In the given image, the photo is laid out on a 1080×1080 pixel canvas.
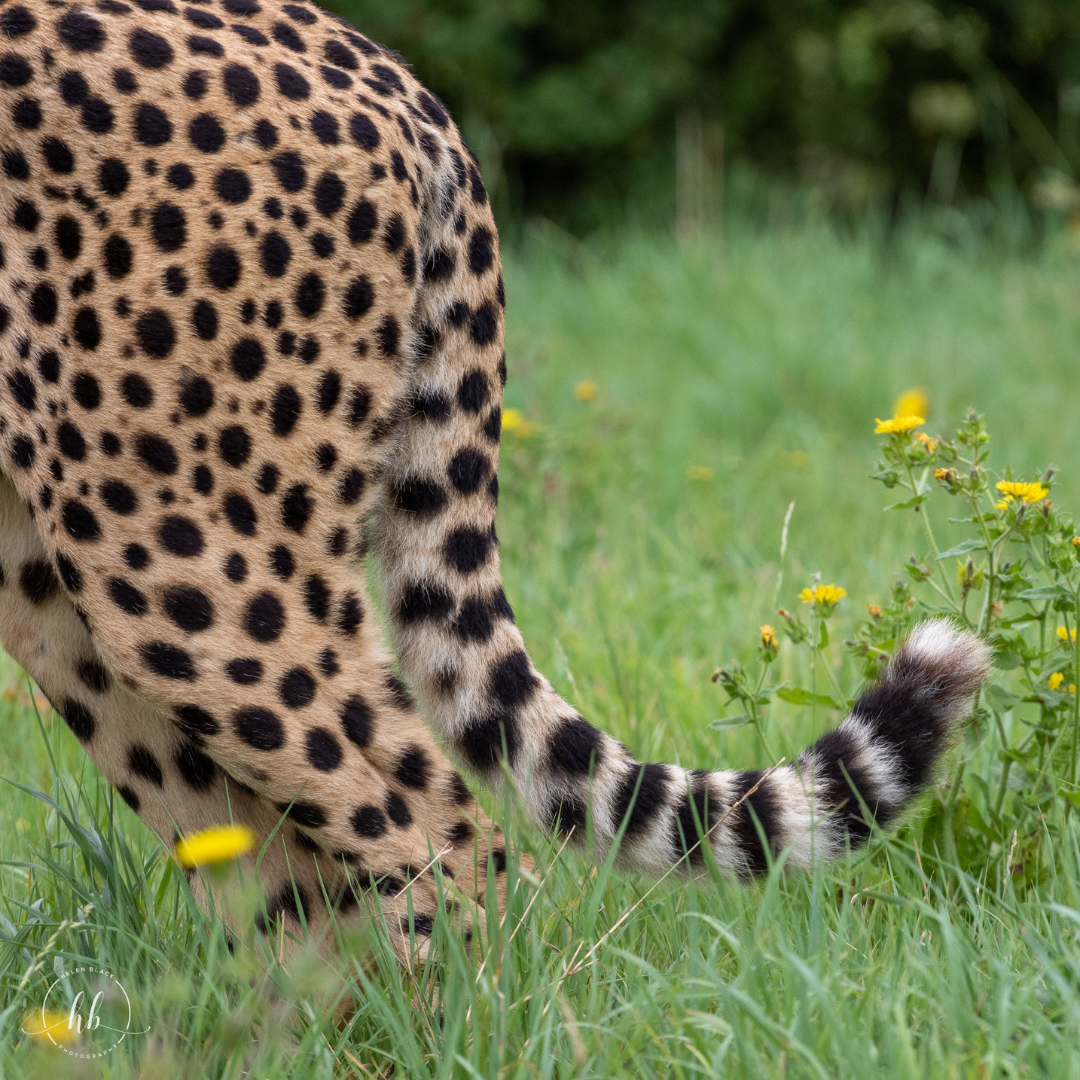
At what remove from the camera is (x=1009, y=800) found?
244 centimetres

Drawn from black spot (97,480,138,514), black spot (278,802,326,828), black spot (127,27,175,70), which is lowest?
black spot (278,802,326,828)

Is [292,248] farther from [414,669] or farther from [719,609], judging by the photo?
[719,609]

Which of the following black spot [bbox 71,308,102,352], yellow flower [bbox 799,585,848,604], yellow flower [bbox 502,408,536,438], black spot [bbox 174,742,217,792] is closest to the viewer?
black spot [bbox 71,308,102,352]

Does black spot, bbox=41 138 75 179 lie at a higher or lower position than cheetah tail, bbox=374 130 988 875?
higher

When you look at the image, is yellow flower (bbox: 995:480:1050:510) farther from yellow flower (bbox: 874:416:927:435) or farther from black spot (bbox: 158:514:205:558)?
black spot (bbox: 158:514:205:558)

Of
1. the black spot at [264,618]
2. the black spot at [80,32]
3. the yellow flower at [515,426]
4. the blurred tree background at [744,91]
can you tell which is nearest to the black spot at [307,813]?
the black spot at [264,618]

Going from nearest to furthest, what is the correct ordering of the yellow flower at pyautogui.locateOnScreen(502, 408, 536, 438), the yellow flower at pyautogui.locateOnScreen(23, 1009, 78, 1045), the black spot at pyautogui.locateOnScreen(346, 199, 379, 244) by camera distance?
1. the yellow flower at pyautogui.locateOnScreen(23, 1009, 78, 1045)
2. the black spot at pyautogui.locateOnScreen(346, 199, 379, 244)
3. the yellow flower at pyautogui.locateOnScreen(502, 408, 536, 438)

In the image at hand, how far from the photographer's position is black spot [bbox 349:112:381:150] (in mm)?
1823

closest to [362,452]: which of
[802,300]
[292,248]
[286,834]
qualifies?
[292,248]

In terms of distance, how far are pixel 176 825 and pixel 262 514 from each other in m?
0.47

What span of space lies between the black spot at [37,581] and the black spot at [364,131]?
2.44 feet

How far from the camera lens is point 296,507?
1805 millimetres

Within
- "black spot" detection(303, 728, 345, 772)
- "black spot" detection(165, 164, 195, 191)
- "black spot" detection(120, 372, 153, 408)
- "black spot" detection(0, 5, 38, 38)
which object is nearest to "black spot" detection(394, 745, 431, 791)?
"black spot" detection(303, 728, 345, 772)

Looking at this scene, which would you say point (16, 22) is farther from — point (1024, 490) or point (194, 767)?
point (1024, 490)
